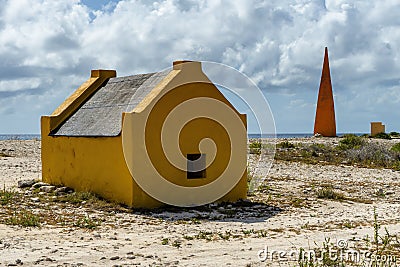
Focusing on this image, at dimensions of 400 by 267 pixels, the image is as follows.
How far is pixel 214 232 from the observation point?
10.4 meters

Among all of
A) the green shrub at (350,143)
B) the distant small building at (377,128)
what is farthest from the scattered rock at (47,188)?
the distant small building at (377,128)

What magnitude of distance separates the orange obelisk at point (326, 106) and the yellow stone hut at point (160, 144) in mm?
22817

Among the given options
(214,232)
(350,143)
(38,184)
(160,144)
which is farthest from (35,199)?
(350,143)

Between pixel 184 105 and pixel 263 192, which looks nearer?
pixel 184 105

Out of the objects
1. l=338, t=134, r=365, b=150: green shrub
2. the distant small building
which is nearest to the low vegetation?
l=338, t=134, r=365, b=150: green shrub

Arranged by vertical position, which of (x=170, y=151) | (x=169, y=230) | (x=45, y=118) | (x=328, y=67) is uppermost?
(x=328, y=67)

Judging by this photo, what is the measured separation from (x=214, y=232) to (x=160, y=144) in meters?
3.36

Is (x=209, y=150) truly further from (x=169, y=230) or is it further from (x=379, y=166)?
(x=379, y=166)

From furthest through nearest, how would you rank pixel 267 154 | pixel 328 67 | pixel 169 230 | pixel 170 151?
pixel 328 67 → pixel 267 154 → pixel 170 151 → pixel 169 230

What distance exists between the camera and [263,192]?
1598 centimetres

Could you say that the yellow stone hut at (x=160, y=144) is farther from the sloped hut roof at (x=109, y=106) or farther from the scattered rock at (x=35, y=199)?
the scattered rock at (x=35, y=199)

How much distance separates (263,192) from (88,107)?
5402 mm

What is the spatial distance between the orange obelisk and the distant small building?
8.72 m

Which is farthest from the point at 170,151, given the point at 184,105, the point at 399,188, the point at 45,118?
the point at 399,188
